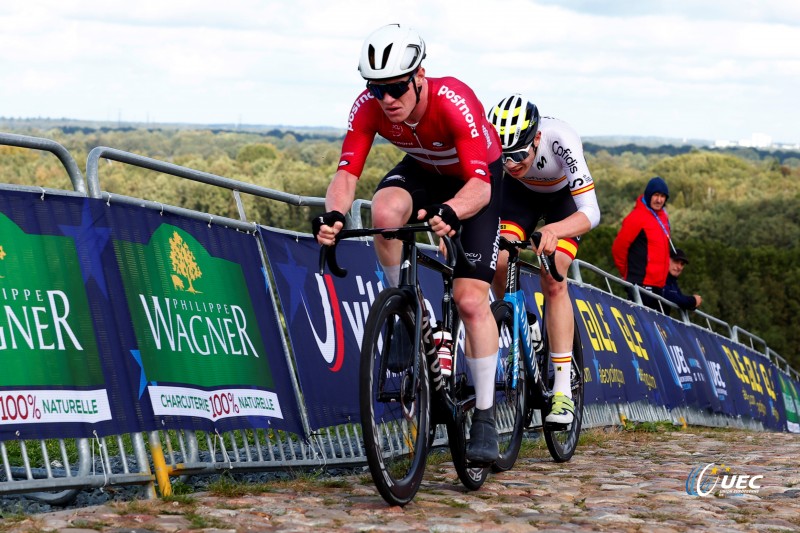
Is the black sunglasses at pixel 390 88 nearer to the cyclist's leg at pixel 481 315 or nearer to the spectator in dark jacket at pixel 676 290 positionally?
the cyclist's leg at pixel 481 315

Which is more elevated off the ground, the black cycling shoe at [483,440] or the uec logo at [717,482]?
the black cycling shoe at [483,440]

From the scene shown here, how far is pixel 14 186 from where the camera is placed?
5398mm

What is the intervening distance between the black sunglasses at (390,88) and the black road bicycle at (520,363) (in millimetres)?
1607

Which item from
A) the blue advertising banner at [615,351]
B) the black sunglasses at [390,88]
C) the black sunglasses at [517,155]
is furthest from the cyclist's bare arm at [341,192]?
the blue advertising banner at [615,351]

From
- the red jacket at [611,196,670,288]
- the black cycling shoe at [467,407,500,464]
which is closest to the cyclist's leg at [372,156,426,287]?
the black cycling shoe at [467,407,500,464]

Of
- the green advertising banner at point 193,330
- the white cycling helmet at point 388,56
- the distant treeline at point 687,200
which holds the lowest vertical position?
the green advertising banner at point 193,330

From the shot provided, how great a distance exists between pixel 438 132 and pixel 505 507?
6.23ft

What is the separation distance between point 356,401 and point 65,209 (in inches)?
104

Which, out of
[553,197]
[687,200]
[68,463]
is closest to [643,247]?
[553,197]

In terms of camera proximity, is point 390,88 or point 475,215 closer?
point 390,88

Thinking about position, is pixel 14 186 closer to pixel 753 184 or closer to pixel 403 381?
pixel 403 381

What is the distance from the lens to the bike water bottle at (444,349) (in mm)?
5777

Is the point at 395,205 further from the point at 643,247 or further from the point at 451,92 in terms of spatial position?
the point at 643,247

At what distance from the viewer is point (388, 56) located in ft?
17.7
